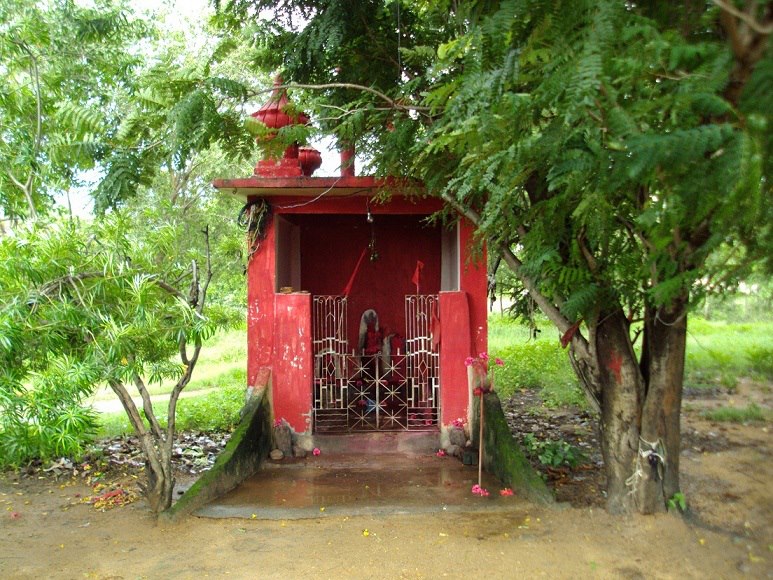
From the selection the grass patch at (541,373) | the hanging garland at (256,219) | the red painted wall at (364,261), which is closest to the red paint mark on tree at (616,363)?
the hanging garland at (256,219)

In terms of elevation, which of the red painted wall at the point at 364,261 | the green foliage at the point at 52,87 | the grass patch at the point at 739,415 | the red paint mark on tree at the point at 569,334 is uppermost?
the green foliage at the point at 52,87

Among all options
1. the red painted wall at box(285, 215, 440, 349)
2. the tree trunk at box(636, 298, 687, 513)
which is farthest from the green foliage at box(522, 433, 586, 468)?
the red painted wall at box(285, 215, 440, 349)

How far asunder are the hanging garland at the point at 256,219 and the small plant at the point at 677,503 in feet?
17.6

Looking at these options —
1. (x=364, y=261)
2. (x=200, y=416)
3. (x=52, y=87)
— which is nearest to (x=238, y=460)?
(x=200, y=416)

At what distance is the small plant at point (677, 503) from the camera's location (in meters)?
5.40

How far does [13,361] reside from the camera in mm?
4168

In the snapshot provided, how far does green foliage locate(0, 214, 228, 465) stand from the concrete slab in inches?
62.4

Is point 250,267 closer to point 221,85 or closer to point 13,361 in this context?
point 221,85

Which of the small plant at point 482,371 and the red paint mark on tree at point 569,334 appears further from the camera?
the small plant at point 482,371

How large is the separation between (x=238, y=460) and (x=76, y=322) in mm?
2770

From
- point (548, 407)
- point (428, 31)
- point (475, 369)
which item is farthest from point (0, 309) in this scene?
point (548, 407)

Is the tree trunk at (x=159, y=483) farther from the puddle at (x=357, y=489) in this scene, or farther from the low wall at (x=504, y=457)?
the low wall at (x=504, y=457)

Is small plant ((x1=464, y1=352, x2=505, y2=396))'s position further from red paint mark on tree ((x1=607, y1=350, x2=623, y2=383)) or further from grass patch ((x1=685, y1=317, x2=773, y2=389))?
grass patch ((x1=685, y1=317, x2=773, y2=389))

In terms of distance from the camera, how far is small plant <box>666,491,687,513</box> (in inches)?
213
